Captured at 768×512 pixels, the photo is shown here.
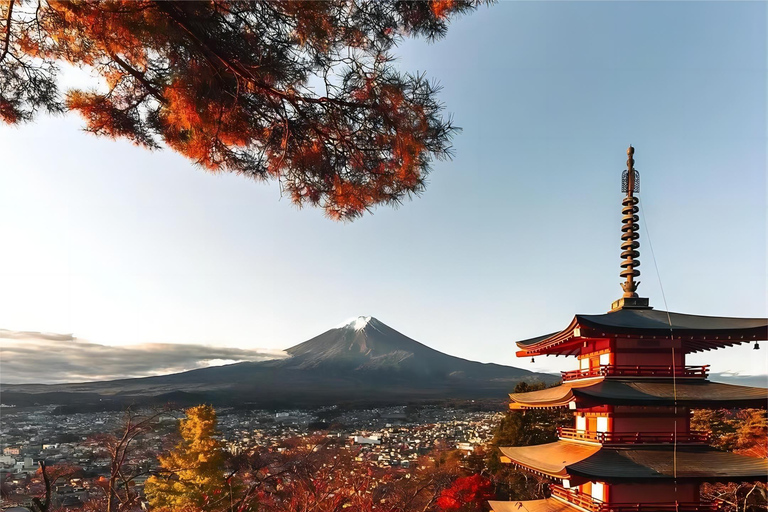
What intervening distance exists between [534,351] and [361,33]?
23.5 ft

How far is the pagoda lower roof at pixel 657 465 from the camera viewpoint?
612 centimetres

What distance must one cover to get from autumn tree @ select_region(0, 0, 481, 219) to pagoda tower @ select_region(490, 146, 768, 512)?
454 cm

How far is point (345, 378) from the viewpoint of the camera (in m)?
51.9

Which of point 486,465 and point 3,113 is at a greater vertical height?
point 3,113

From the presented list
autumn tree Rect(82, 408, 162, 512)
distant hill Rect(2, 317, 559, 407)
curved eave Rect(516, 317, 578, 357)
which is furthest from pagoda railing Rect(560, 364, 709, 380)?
distant hill Rect(2, 317, 559, 407)

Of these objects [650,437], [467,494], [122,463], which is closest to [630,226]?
[650,437]

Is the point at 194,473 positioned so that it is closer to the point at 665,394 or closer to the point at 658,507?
the point at 658,507

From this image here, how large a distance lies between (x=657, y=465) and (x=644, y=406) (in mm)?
788

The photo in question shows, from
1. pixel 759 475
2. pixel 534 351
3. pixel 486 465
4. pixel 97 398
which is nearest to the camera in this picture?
pixel 759 475

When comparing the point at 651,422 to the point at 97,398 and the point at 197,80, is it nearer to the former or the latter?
the point at 197,80

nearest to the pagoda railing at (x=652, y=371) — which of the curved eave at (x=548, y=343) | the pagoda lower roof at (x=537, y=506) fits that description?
the curved eave at (x=548, y=343)

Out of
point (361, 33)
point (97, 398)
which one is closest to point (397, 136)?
point (361, 33)

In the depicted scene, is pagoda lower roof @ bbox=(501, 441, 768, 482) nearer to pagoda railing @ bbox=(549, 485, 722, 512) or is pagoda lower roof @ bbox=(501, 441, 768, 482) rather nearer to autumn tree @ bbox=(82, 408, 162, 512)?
pagoda railing @ bbox=(549, 485, 722, 512)

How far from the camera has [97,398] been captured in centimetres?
3522
